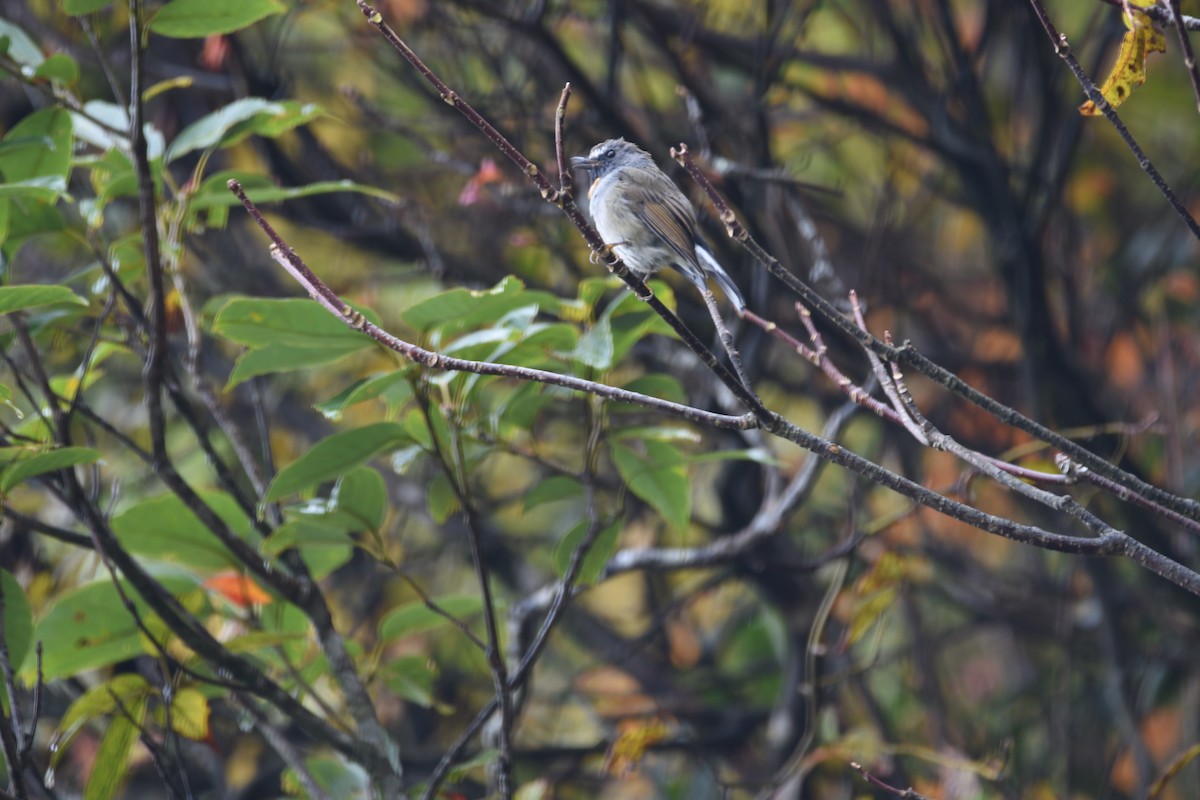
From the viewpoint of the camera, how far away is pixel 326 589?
17.9 ft

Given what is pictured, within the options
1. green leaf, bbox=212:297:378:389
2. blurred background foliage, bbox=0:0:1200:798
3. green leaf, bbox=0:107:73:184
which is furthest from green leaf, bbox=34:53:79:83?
green leaf, bbox=212:297:378:389

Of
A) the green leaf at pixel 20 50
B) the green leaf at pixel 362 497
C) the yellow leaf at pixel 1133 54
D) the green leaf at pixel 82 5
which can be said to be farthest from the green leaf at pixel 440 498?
the yellow leaf at pixel 1133 54

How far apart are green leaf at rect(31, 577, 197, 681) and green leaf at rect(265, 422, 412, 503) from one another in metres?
0.46

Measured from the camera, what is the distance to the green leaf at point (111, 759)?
229cm

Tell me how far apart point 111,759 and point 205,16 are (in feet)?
5.11

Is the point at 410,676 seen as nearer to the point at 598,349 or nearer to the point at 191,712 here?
the point at 191,712

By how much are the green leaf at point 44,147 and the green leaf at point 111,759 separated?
3.86ft

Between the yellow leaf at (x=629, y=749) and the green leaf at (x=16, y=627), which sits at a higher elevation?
the green leaf at (x=16, y=627)

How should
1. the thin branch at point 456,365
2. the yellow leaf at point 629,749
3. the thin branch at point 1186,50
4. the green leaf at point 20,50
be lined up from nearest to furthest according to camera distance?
the thin branch at point 1186,50
the thin branch at point 456,365
the green leaf at point 20,50
the yellow leaf at point 629,749

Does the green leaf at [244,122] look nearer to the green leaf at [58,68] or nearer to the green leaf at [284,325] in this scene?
the green leaf at [58,68]

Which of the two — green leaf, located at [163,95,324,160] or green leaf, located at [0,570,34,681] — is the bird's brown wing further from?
green leaf, located at [0,570,34,681]

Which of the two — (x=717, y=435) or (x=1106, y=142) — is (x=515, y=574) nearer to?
(x=717, y=435)

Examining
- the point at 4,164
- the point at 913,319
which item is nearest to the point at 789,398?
the point at 913,319

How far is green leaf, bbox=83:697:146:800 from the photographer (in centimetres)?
229
